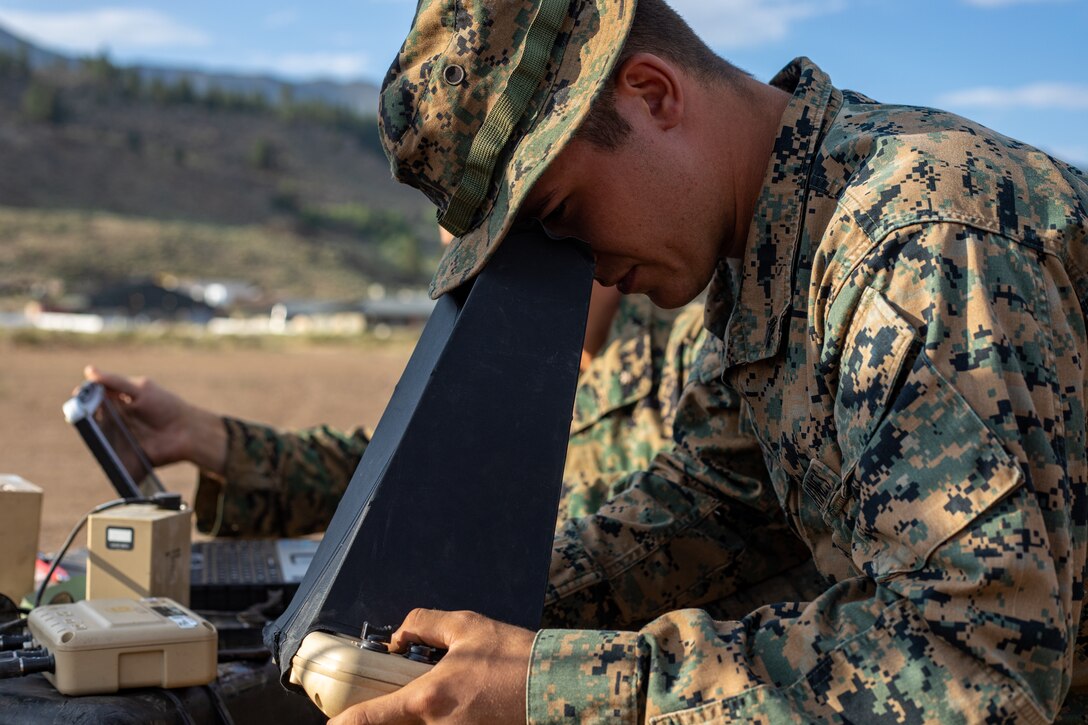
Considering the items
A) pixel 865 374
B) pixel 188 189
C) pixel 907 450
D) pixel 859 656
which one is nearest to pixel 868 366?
pixel 865 374

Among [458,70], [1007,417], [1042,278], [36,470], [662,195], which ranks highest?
[458,70]

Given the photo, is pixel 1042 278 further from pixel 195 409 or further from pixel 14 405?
A: pixel 14 405

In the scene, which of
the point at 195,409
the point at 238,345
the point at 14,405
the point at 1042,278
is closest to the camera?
the point at 1042,278

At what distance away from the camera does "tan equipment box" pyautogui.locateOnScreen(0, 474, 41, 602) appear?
276cm

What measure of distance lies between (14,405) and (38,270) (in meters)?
38.2

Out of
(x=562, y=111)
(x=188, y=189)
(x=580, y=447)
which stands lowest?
(x=580, y=447)

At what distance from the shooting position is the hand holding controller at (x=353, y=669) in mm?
1755

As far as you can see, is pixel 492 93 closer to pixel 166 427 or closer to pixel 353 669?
pixel 353 669

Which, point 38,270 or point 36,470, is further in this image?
point 38,270

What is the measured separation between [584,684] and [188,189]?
7745 cm

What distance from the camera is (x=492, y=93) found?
6.83 ft

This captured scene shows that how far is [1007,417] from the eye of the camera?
5.27 ft

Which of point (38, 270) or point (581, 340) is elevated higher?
point (38, 270)

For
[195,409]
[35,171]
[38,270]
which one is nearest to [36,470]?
[195,409]
